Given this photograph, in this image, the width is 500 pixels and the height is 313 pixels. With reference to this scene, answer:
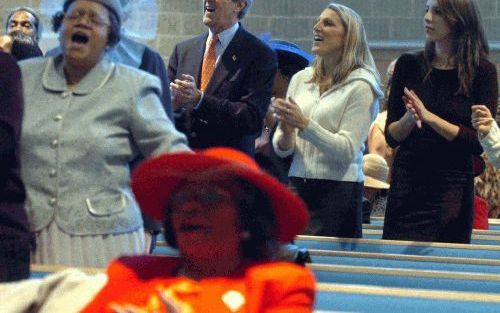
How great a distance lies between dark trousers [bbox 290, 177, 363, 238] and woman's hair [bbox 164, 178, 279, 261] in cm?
242

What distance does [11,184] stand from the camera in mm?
3270

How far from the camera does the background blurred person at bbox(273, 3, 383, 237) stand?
197 inches

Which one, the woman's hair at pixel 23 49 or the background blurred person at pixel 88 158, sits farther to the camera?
the woman's hair at pixel 23 49

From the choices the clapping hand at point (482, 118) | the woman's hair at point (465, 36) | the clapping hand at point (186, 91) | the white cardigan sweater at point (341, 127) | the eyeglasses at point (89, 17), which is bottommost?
the white cardigan sweater at point (341, 127)

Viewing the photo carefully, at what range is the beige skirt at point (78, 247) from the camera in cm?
346

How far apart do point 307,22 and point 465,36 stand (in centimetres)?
447

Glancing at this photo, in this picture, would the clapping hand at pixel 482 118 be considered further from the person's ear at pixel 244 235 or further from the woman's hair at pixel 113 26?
the person's ear at pixel 244 235

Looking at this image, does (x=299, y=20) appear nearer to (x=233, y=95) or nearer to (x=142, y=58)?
(x=233, y=95)

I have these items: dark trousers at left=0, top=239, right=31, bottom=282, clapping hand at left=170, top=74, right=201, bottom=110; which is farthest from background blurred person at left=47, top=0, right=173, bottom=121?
dark trousers at left=0, top=239, right=31, bottom=282

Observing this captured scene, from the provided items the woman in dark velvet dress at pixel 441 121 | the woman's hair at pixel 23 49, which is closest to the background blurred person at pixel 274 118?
the woman in dark velvet dress at pixel 441 121

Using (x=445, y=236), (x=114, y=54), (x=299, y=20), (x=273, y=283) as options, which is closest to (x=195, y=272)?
(x=273, y=283)

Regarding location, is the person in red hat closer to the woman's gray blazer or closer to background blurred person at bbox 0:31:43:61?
the woman's gray blazer

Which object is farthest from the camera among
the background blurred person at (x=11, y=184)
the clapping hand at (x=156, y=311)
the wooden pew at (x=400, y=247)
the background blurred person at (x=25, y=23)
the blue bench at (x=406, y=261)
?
the background blurred person at (x=25, y=23)

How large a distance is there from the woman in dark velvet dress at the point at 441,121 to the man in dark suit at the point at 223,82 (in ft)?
1.58
